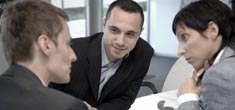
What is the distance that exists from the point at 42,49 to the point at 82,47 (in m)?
0.93

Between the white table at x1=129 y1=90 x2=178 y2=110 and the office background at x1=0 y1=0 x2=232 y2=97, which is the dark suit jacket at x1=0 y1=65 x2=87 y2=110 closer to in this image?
the white table at x1=129 y1=90 x2=178 y2=110

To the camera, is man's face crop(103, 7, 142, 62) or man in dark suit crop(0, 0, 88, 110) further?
man's face crop(103, 7, 142, 62)

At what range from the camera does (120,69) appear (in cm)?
214

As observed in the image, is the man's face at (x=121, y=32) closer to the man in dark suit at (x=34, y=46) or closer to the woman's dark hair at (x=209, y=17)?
the woman's dark hair at (x=209, y=17)

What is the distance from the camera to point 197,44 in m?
1.52

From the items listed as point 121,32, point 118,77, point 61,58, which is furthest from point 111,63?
point 61,58

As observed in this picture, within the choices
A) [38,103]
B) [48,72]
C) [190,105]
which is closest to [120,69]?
[190,105]

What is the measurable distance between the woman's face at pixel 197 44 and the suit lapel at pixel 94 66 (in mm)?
612

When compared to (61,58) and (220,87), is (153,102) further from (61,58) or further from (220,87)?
(61,58)

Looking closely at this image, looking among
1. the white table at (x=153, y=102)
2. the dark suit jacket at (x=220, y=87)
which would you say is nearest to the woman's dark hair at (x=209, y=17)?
the dark suit jacket at (x=220, y=87)

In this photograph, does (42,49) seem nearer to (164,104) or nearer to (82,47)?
(82,47)

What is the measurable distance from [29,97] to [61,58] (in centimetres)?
27

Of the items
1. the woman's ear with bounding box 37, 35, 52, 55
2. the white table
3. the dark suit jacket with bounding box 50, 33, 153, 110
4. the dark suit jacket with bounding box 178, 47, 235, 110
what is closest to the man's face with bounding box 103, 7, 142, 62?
the dark suit jacket with bounding box 50, 33, 153, 110

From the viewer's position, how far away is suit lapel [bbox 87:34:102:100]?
6.68 feet
